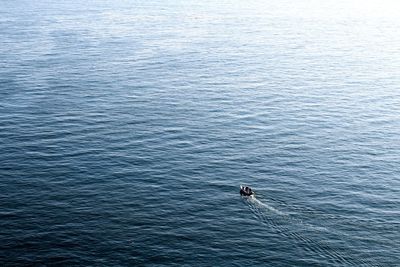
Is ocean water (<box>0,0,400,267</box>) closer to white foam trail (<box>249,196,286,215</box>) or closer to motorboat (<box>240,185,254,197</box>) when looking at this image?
white foam trail (<box>249,196,286,215</box>)

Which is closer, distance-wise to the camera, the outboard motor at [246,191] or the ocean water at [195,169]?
the ocean water at [195,169]

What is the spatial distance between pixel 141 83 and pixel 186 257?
9943 centimetres

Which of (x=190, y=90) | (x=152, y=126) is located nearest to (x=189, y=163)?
(x=152, y=126)

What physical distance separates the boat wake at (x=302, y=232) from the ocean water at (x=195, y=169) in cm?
28

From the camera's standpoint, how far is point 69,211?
95062 millimetres

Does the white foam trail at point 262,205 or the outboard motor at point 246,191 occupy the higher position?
the outboard motor at point 246,191

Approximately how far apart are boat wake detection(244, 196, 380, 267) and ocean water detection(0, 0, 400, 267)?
0.91 ft

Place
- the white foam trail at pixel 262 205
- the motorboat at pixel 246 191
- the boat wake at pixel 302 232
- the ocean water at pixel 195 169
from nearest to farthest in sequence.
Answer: the boat wake at pixel 302 232 → the ocean water at pixel 195 169 → the white foam trail at pixel 262 205 → the motorboat at pixel 246 191

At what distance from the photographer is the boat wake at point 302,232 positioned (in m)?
83.2

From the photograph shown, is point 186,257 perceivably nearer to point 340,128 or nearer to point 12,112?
point 340,128

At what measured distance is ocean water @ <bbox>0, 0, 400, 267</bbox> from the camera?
85.8 m

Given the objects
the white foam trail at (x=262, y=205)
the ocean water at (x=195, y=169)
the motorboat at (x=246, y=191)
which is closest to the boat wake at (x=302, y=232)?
the white foam trail at (x=262, y=205)

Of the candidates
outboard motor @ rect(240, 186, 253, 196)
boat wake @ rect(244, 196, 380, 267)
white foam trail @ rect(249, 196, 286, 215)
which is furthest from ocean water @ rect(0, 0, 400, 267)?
outboard motor @ rect(240, 186, 253, 196)

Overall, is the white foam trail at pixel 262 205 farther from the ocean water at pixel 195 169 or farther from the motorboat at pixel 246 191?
the motorboat at pixel 246 191
